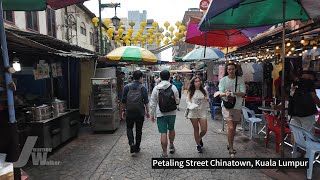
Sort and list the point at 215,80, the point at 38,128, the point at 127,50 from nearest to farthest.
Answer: the point at 38,128 < the point at 127,50 < the point at 215,80

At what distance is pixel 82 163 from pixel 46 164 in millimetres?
782

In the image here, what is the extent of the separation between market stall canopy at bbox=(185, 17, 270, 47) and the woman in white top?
1.69m

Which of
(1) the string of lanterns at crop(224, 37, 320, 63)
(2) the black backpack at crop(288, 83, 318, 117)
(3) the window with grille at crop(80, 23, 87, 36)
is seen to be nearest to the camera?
(2) the black backpack at crop(288, 83, 318, 117)

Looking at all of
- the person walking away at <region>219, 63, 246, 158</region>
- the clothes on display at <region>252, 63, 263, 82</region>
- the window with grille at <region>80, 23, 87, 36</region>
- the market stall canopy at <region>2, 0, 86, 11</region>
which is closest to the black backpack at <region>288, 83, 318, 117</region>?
the person walking away at <region>219, 63, 246, 158</region>

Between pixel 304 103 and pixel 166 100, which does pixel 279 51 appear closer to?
pixel 304 103

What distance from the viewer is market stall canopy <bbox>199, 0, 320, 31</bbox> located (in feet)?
15.6

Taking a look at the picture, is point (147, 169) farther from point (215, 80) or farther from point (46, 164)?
point (215, 80)

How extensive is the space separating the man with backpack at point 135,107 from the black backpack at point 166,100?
716mm

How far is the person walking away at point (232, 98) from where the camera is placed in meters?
5.16

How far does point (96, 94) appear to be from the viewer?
827 centimetres

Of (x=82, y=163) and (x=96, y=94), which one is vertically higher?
(x=96, y=94)

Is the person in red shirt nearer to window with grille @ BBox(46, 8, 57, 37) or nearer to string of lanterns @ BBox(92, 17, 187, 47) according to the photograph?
string of lanterns @ BBox(92, 17, 187, 47)

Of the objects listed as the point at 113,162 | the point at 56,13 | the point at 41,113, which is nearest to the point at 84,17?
the point at 56,13

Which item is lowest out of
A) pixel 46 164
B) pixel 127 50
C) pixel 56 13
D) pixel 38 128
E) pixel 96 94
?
pixel 46 164
